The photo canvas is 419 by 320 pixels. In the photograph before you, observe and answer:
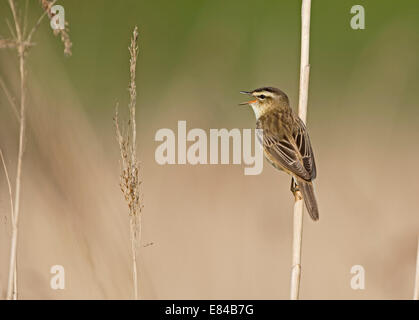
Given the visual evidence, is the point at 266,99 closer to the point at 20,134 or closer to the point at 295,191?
the point at 295,191

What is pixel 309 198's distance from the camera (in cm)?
351

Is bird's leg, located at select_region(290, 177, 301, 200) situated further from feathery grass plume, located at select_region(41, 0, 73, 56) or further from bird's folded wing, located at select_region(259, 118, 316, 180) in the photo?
feathery grass plume, located at select_region(41, 0, 73, 56)

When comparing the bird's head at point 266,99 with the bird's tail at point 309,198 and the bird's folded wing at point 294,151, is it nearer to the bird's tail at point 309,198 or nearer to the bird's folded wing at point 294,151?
the bird's folded wing at point 294,151

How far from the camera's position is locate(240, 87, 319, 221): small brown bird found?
3.71 m

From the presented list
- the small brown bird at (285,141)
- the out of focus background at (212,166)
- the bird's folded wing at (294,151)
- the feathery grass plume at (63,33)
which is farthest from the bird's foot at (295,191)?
the feathery grass plume at (63,33)

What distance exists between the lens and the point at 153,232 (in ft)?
15.3

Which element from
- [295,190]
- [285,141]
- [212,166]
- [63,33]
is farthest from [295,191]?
[63,33]

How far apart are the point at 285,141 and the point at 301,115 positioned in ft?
2.45

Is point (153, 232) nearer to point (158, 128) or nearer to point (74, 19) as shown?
point (158, 128)

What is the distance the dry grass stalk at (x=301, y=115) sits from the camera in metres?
2.86

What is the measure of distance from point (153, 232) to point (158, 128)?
95 cm

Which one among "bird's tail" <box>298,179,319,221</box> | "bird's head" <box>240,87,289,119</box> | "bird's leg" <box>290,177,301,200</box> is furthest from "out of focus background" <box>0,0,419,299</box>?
"bird's tail" <box>298,179,319,221</box>

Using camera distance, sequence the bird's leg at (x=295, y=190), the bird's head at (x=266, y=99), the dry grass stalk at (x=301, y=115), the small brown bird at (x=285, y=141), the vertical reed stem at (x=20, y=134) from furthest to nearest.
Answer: the bird's head at (x=266, y=99), the small brown bird at (x=285, y=141), the bird's leg at (x=295, y=190), the dry grass stalk at (x=301, y=115), the vertical reed stem at (x=20, y=134)

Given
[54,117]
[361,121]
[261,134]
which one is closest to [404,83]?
[361,121]
